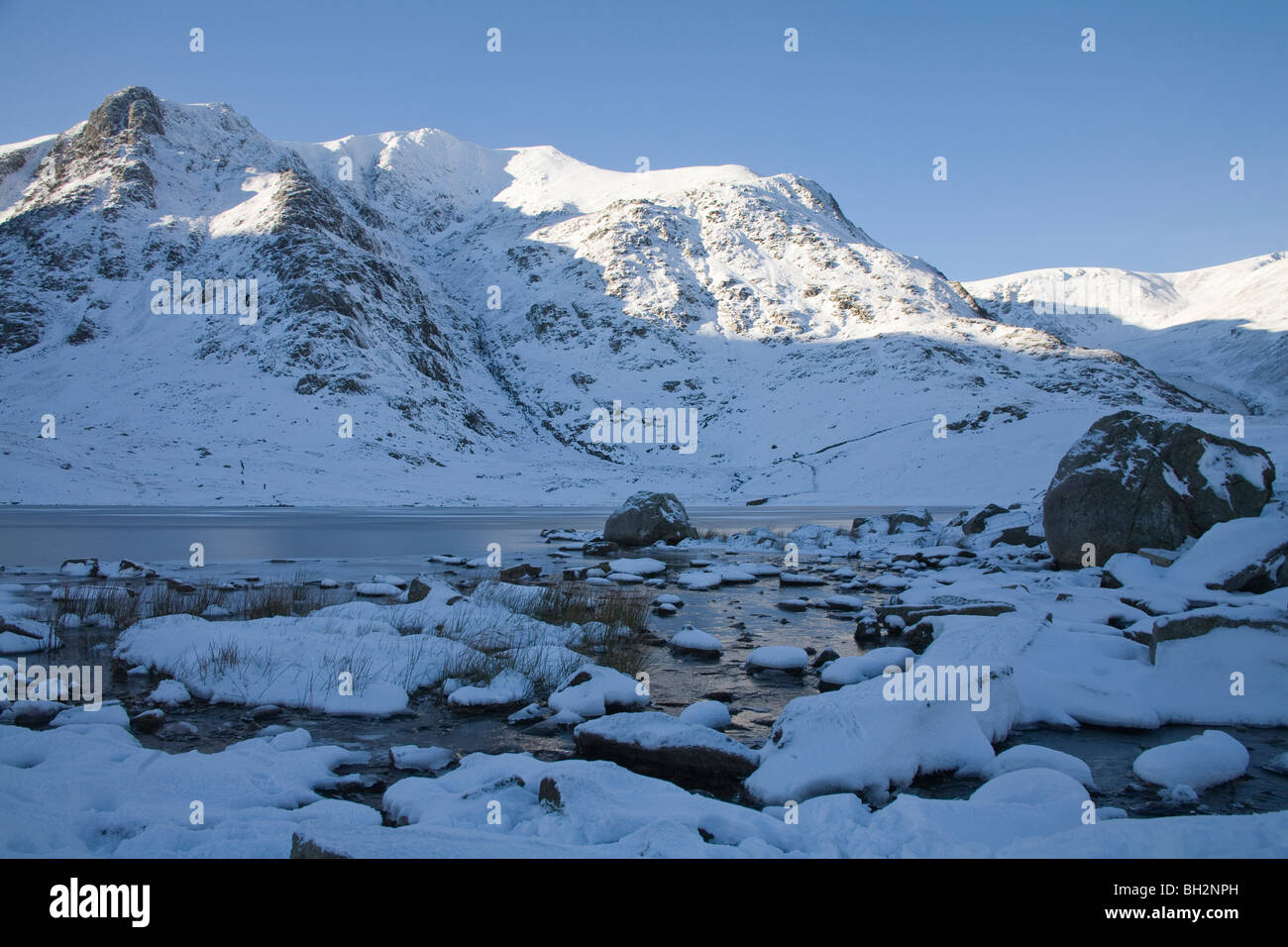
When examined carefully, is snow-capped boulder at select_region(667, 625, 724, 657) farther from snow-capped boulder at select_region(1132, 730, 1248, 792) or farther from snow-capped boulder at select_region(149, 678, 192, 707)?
snow-capped boulder at select_region(149, 678, 192, 707)

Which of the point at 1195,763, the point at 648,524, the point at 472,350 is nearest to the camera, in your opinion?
the point at 1195,763

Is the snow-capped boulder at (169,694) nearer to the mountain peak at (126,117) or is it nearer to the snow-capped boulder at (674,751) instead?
the snow-capped boulder at (674,751)

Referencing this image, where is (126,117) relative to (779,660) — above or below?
above

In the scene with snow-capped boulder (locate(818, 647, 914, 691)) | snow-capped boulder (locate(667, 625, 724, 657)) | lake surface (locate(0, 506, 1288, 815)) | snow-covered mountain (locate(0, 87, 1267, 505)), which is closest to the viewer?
lake surface (locate(0, 506, 1288, 815))

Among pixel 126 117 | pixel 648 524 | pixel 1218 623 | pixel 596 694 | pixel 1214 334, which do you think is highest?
pixel 126 117

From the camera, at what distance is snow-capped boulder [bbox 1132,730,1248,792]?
196 inches

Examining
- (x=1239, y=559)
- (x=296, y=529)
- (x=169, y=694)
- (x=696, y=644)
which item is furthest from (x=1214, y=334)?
(x=169, y=694)

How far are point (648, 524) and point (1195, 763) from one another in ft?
56.9

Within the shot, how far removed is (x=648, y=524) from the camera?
72.2 feet

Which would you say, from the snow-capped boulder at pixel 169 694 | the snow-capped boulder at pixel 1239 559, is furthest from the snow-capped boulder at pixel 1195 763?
the snow-capped boulder at pixel 169 694

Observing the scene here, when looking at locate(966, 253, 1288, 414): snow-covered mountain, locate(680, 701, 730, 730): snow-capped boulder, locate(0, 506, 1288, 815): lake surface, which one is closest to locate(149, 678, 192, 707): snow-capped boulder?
locate(0, 506, 1288, 815): lake surface

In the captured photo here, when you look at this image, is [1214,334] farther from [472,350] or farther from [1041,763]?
[1041,763]

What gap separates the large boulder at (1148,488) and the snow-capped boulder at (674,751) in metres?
11.0

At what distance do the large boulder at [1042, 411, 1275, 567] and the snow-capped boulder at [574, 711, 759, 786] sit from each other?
11.0 meters
